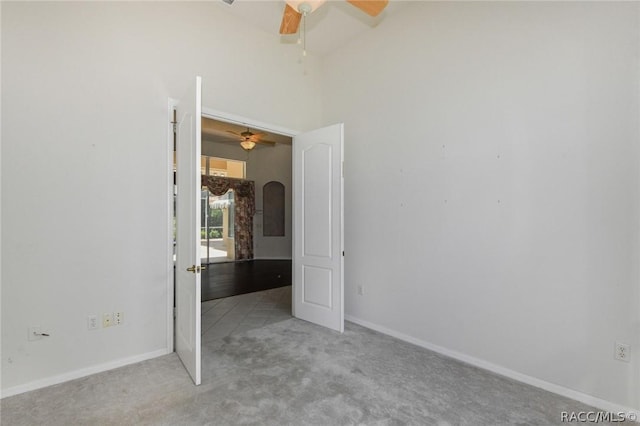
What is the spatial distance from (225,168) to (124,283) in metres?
6.68

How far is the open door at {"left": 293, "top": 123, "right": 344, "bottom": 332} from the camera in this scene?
10.8ft

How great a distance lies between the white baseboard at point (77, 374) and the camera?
2.10 m

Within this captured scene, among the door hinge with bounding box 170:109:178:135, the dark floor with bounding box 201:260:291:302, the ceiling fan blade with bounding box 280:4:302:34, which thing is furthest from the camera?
the dark floor with bounding box 201:260:291:302

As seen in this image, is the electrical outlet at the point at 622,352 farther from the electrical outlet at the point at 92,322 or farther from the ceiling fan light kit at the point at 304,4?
the electrical outlet at the point at 92,322

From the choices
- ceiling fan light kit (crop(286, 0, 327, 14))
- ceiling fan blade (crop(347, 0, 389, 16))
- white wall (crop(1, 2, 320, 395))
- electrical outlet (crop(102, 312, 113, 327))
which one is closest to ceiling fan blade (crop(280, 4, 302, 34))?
ceiling fan light kit (crop(286, 0, 327, 14))

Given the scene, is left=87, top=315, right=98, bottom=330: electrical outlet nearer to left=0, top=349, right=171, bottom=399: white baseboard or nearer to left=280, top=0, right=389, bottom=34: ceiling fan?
left=0, top=349, right=171, bottom=399: white baseboard

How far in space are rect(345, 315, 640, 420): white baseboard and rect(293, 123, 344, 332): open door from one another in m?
0.67

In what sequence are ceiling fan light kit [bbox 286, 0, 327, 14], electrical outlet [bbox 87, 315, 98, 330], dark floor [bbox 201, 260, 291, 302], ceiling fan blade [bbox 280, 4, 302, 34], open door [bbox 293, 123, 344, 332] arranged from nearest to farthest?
ceiling fan light kit [bbox 286, 0, 327, 14] < ceiling fan blade [bbox 280, 4, 302, 34] < electrical outlet [bbox 87, 315, 98, 330] < open door [bbox 293, 123, 344, 332] < dark floor [bbox 201, 260, 291, 302]

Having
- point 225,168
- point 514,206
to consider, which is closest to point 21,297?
point 514,206

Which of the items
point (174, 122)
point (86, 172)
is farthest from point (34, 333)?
point (174, 122)

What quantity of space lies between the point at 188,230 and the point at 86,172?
0.95 metres

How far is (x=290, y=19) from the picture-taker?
7.67 feet

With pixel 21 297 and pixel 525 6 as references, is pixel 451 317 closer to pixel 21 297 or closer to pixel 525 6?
pixel 525 6

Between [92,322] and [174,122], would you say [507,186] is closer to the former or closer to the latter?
[174,122]
